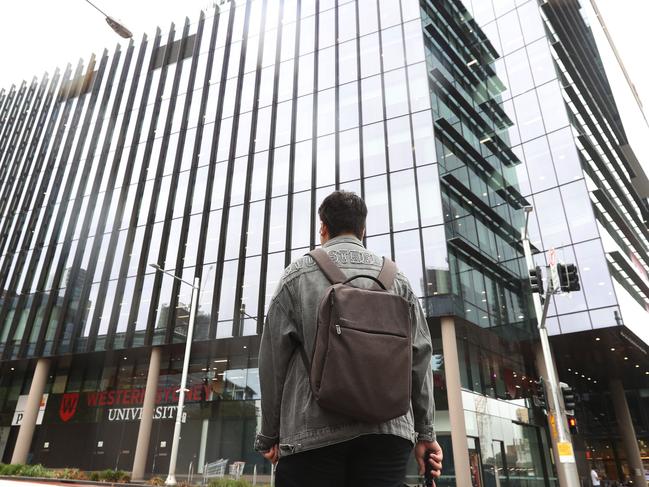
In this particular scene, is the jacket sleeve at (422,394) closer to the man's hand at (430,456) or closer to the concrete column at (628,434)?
the man's hand at (430,456)

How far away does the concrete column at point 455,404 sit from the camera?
17719mm

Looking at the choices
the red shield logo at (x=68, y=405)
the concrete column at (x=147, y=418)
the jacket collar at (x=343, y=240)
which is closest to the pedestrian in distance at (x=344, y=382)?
the jacket collar at (x=343, y=240)

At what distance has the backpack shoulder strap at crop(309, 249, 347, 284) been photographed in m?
2.28

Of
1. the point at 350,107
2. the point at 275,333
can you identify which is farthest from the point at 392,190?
the point at 275,333

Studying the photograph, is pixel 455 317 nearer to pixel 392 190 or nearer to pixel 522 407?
pixel 392 190

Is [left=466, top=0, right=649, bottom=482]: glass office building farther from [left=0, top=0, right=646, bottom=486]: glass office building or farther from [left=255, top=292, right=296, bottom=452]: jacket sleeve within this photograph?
[left=255, top=292, right=296, bottom=452]: jacket sleeve

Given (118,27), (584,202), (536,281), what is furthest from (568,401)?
(118,27)

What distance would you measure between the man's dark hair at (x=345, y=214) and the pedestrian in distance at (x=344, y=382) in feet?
1.15

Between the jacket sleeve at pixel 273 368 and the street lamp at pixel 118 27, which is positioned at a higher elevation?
the street lamp at pixel 118 27

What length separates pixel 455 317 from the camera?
763 inches

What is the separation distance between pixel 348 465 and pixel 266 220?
22.8 m

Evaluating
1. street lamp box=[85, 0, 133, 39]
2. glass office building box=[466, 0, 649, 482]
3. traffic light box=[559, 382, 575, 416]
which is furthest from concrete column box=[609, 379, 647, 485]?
street lamp box=[85, 0, 133, 39]

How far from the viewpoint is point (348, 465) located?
2.05m

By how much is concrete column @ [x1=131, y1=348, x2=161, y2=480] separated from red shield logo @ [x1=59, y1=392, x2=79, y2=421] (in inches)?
243
